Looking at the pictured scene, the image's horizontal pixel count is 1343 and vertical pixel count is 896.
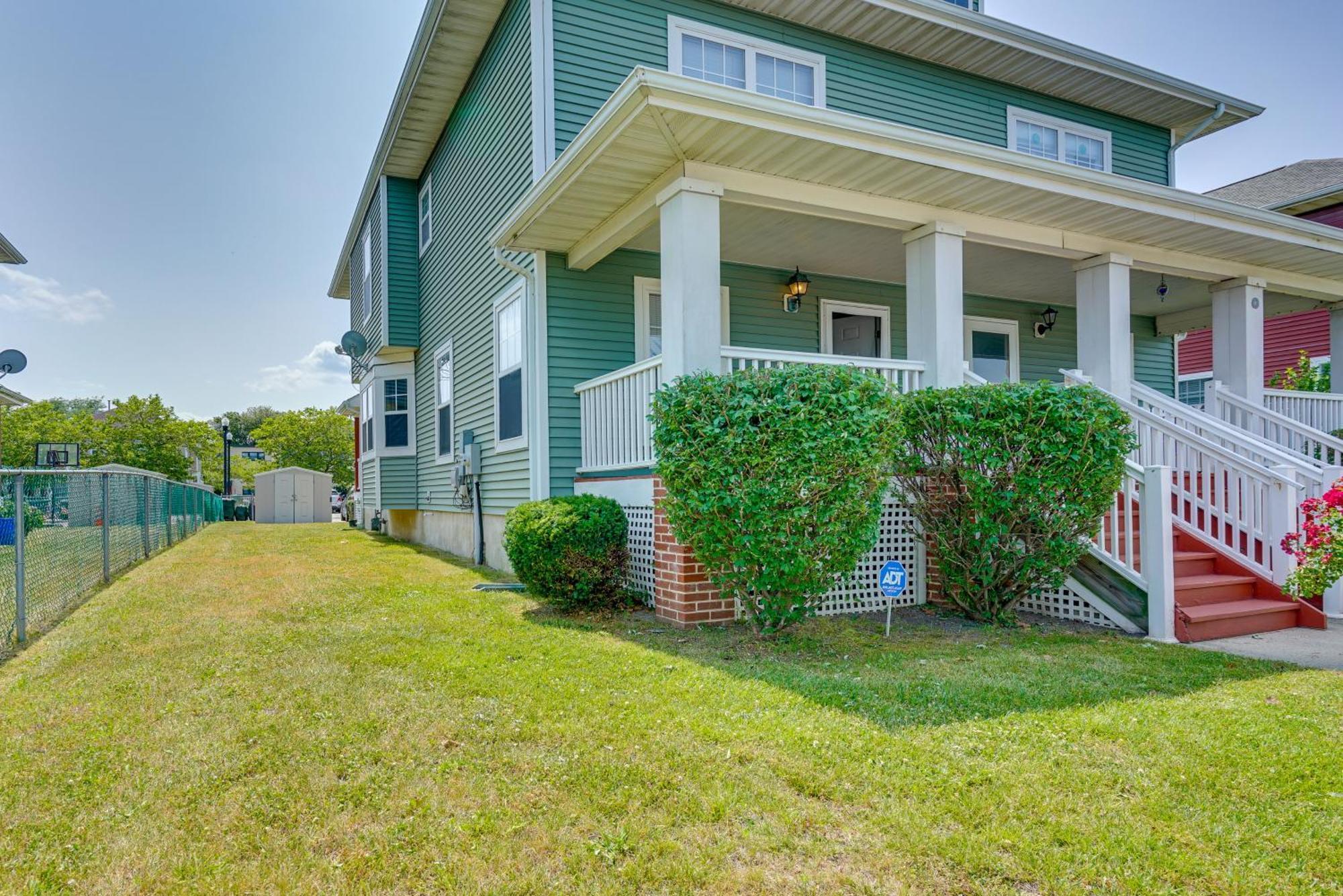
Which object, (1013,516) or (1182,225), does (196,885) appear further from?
(1182,225)

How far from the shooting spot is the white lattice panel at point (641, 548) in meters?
6.56

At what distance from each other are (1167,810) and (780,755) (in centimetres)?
132

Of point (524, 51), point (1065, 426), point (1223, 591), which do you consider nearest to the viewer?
point (1065, 426)

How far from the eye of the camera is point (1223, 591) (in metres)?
5.94

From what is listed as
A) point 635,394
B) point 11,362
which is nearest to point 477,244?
point 635,394

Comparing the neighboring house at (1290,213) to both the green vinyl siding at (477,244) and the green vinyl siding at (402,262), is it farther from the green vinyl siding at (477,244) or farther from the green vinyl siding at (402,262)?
the green vinyl siding at (402,262)

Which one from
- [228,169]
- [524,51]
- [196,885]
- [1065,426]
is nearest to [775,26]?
[524,51]

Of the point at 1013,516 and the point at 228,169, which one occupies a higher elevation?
the point at 228,169

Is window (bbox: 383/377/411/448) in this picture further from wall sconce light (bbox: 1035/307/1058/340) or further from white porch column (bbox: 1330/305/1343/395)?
white porch column (bbox: 1330/305/1343/395)

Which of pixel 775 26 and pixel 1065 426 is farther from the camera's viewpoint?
pixel 775 26

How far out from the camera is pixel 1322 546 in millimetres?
4652

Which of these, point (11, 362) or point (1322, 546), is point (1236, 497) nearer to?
point (1322, 546)

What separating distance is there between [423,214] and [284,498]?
15051 mm

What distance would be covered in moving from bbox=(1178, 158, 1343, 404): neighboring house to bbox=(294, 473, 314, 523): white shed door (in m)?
24.3
